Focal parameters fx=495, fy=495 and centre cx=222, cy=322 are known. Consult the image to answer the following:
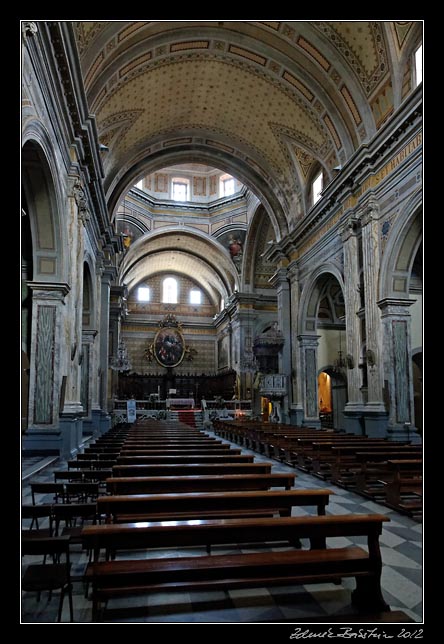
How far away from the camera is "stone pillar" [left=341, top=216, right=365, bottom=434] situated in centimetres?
1371

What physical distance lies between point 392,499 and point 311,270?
13011 millimetres

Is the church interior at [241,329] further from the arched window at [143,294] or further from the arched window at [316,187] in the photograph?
the arched window at [143,294]

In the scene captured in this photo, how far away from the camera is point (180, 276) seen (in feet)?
133

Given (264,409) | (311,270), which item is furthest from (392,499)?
(264,409)

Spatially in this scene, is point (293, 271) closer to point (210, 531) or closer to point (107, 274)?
point (107, 274)

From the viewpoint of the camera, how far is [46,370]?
33.1 feet

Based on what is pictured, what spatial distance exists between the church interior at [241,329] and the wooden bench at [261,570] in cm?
1

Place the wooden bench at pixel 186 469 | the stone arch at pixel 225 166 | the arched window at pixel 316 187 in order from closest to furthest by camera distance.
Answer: the wooden bench at pixel 186 469, the arched window at pixel 316 187, the stone arch at pixel 225 166

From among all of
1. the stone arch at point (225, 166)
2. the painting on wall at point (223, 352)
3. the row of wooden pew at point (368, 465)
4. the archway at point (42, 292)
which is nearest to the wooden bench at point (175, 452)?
the row of wooden pew at point (368, 465)

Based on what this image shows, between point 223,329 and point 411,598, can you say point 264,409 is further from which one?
point 411,598


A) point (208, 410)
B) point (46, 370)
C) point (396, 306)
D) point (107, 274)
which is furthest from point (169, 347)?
point (46, 370)

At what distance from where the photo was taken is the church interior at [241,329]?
314cm

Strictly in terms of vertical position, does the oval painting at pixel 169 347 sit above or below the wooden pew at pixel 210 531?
above

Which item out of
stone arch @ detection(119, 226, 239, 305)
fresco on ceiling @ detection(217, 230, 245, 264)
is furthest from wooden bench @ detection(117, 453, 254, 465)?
fresco on ceiling @ detection(217, 230, 245, 264)
